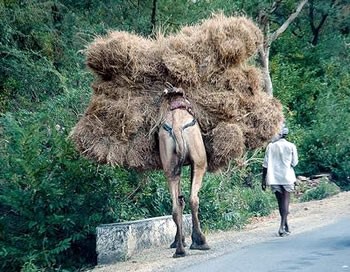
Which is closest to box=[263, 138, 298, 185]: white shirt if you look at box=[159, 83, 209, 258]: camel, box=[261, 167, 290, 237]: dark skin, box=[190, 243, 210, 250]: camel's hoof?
box=[261, 167, 290, 237]: dark skin

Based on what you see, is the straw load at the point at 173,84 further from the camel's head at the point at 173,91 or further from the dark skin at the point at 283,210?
the dark skin at the point at 283,210

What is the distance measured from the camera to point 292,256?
11.7 metres

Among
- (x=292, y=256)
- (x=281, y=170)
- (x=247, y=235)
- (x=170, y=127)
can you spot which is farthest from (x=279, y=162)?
(x=292, y=256)

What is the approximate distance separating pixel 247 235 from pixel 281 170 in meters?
1.39

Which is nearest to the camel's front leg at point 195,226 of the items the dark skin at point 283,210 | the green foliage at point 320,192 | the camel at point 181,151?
the camel at point 181,151

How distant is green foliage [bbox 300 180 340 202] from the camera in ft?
78.3

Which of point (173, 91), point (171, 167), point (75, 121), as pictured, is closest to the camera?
point (171, 167)

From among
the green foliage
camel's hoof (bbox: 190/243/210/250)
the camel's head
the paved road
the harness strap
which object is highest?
the green foliage

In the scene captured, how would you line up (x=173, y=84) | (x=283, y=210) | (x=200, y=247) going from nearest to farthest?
(x=200, y=247) < (x=173, y=84) < (x=283, y=210)

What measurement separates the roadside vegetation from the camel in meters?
2.73

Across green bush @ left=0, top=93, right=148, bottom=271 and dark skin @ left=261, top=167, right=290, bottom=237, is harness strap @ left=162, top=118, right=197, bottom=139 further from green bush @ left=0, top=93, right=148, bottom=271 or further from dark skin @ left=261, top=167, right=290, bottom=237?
green bush @ left=0, top=93, right=148, bottom=271

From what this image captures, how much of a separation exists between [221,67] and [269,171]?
2.27m

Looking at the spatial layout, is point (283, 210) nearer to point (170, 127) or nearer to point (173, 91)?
point (170, 127)

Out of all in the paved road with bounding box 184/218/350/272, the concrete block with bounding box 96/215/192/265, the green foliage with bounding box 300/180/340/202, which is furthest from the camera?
the green foliage with bounding box 300/180/340/202
